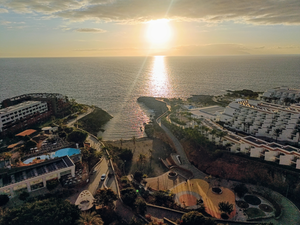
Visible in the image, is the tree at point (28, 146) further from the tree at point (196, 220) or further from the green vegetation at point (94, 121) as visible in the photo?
the tree at point (196, 220)

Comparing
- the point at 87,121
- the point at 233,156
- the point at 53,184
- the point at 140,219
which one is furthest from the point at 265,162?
the point at 87,121

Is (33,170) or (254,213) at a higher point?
(33,170)

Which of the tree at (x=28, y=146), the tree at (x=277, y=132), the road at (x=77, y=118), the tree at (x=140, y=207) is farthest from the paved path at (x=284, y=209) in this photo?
the road at (x=77, y=118)

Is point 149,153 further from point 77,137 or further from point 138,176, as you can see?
point 77,137

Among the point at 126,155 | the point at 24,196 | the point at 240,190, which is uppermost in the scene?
the point at 24,196

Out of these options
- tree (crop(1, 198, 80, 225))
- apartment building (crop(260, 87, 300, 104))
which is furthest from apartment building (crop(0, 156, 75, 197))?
apartment building (crop(260, 87, 300, 104))

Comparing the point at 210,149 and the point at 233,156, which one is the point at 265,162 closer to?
the point at 233,156

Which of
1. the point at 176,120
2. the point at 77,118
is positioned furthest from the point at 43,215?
the point at 77,118
